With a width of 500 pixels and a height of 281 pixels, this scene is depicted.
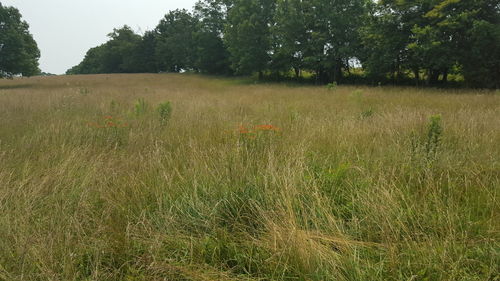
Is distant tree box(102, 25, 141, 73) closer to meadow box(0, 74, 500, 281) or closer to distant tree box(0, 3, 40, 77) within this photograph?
distant tree box(0, 3, 40, 77)

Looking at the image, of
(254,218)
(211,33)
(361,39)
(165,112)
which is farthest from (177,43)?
(254,218)

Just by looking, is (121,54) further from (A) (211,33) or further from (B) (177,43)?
(A) (211,33)

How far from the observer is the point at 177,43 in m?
46.2

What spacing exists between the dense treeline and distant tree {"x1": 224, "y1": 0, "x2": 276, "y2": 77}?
0.32ft

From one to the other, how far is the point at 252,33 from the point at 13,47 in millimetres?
21859

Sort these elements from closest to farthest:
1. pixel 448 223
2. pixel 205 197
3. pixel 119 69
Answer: pixel 448 223, pixel 205 197, pixel 119 69

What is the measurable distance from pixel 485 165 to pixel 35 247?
4.17 meters

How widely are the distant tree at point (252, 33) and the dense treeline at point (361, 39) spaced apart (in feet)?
0.32

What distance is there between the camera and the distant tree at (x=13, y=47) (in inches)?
971

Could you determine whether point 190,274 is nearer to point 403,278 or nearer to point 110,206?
point 110,206

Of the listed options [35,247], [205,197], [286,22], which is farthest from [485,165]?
[286,22]

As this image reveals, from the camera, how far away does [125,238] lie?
2.00 m

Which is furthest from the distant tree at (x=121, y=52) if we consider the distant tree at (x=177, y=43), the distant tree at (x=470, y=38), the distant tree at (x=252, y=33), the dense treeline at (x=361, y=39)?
the distant tree at (x=470, y=38)

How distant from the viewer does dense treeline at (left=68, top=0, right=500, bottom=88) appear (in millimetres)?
15773
